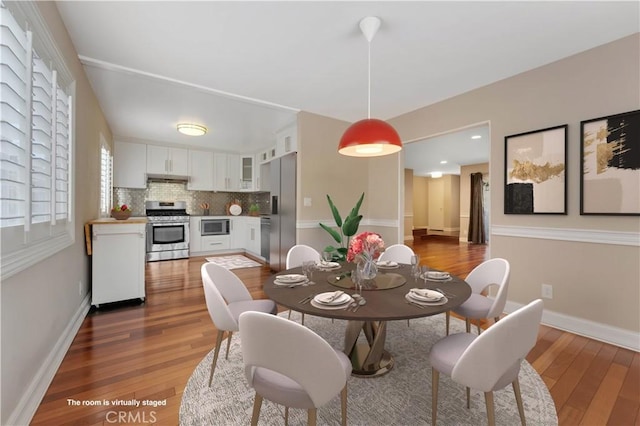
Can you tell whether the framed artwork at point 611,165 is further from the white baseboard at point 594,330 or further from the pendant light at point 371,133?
the pendant light at point 371,133

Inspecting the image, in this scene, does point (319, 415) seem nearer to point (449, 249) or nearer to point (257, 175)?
point (257, 175)

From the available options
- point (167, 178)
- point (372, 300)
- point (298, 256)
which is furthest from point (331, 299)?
point (167, 178)

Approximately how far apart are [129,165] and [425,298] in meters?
6.06

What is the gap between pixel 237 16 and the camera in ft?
6.28

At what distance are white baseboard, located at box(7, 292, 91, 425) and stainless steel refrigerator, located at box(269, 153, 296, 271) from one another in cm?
244

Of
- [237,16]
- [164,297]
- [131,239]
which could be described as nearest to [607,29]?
[237,16]

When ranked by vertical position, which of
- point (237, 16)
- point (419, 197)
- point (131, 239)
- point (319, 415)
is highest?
point (237, 16)

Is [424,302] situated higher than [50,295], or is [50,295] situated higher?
[424,302]

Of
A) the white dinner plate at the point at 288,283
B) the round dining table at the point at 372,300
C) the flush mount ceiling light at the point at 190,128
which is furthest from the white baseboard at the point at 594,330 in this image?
the flush mount ceiling light at the point at 190,128

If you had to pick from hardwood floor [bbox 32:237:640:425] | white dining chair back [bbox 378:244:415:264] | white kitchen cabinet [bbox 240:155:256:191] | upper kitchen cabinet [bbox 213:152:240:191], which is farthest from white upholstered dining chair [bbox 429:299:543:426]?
upper kitchen cabinet [bbox 213:152:240:191]

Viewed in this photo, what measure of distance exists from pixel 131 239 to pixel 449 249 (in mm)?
6895

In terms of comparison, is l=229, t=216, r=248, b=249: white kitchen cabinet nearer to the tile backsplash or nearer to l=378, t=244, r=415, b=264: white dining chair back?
the tile backsplash

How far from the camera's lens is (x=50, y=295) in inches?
69.7

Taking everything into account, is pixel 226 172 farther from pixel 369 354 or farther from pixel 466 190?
pixel 466 190
